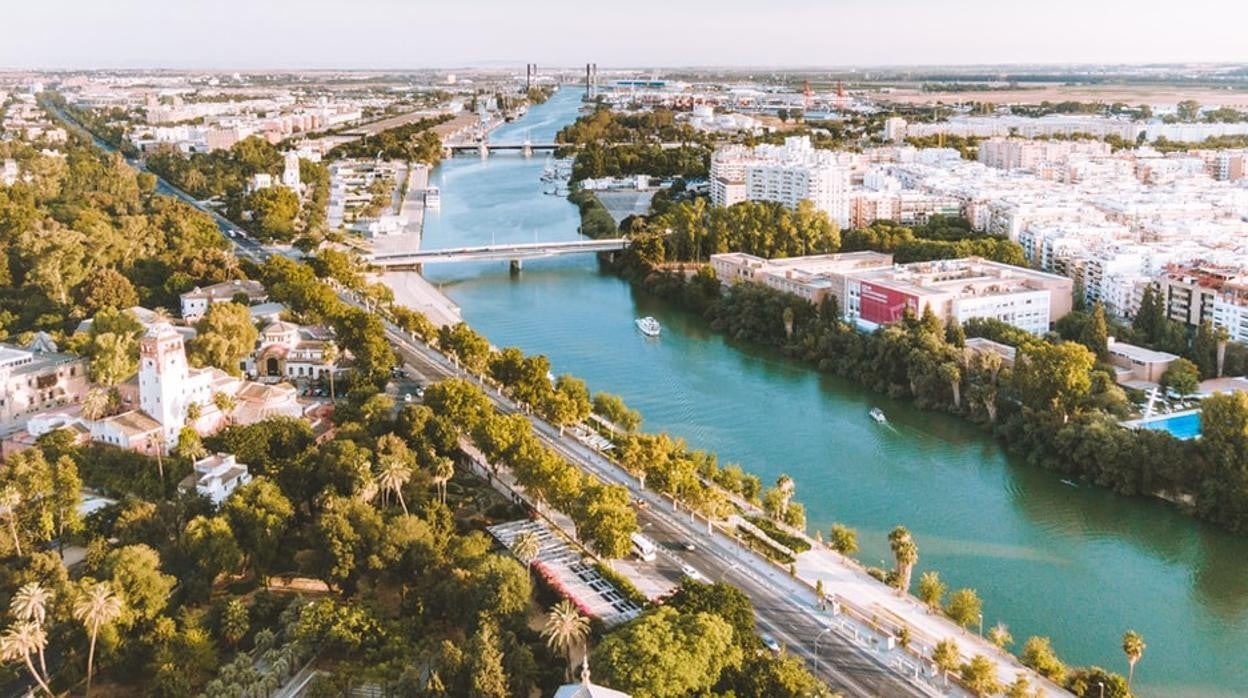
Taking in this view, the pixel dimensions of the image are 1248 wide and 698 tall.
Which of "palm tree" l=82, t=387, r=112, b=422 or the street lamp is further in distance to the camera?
"palm tree" l=82, t=387, r=112, b=422

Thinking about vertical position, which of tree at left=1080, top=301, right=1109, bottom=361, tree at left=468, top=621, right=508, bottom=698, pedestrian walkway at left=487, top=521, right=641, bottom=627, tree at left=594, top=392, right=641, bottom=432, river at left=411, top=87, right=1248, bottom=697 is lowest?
river at left=411, top=87, right=1248, bottom=697

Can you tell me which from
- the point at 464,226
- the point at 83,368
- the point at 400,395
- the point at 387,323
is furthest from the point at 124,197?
the point at 400,395

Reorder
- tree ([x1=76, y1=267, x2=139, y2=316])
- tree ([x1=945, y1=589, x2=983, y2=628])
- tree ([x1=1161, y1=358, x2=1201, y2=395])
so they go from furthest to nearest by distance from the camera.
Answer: tree ([x1=76, y1=267, x2=139, y2=316]) → tree ([x1=1161, y1=358, x2=1201, y2=395]) → tree ([x1=945, y1=589, x2=983, y2=628])

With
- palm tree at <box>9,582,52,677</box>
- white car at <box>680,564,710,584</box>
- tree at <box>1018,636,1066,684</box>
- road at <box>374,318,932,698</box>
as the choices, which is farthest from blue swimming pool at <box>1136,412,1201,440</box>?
palm tree at <box>9,582,52,677</box>

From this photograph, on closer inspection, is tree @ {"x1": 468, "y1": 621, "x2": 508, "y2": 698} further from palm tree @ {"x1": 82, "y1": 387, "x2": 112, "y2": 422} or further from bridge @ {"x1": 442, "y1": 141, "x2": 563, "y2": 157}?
bridge @ {"x1": 442, "y1": 141, "x2": 563, "y2": 157}

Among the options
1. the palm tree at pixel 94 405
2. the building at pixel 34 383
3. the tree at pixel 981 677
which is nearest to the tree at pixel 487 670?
the tree at pixel 981 677

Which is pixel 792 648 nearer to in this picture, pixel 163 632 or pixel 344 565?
pixel 344 565

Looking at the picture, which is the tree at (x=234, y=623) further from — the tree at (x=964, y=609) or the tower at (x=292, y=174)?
the tower at (x=292, y=174)
